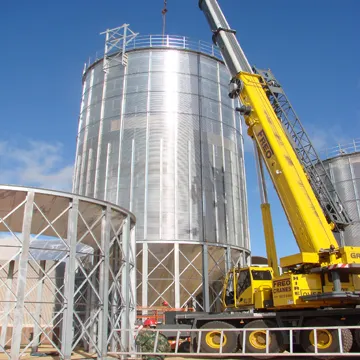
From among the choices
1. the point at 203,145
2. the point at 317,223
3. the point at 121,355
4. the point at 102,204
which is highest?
the point at 203,145

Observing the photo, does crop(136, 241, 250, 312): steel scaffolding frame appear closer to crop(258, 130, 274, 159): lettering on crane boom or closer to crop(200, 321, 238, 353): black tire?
crop(200, 321, 238, 353): black tire

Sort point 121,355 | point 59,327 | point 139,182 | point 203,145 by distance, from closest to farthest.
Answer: point 121,355 < point 59,327 < point 139,182 < point 203,145

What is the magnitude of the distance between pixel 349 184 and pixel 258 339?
644 inches

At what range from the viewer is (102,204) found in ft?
46.1

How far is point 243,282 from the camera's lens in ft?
50.0

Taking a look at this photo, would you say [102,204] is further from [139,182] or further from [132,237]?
[139,182]

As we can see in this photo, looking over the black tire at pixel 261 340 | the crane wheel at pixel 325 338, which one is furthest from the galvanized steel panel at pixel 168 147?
the crane wheel at pixel 325 338

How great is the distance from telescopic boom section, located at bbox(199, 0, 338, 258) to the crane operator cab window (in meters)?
1.95

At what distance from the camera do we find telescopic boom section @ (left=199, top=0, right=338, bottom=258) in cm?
1340

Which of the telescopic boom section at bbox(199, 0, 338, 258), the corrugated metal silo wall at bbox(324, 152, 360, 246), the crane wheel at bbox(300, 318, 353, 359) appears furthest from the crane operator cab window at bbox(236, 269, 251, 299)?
the corrugated metal silo wall at bbox(324, 152, 360, 246)

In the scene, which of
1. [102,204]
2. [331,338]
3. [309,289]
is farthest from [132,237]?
[331,338]

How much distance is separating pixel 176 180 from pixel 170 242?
3.41 metres

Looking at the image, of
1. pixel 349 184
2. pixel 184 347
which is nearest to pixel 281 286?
pixel 184 347

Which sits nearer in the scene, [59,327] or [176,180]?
[59,327]
